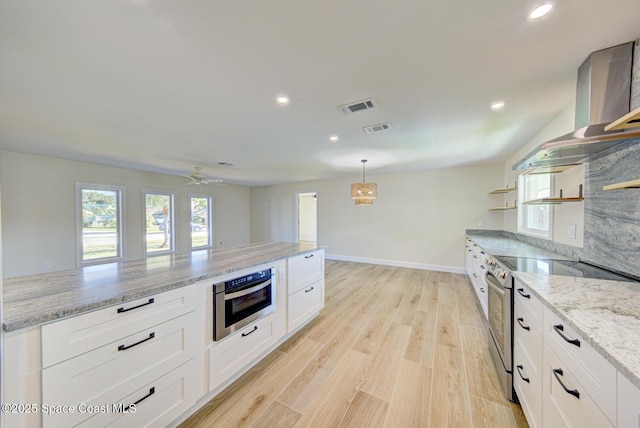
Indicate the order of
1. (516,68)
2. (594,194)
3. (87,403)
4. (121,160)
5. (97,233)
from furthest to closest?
(97,233) < (121,160) < (594,194) < (516,68) < (87,403)

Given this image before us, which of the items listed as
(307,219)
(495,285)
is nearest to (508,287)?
(495,285)

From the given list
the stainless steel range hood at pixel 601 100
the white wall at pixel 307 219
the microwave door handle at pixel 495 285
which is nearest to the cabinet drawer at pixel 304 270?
the microwave door handle at pixel 495 285

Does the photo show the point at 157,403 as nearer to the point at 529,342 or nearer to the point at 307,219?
the point at 529,342

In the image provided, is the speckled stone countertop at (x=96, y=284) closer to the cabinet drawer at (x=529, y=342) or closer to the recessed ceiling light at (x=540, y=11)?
the cabinet drawer at (x=529, y=342)

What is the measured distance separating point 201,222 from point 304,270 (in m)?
5.74

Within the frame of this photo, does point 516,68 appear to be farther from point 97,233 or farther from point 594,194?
point 97,233

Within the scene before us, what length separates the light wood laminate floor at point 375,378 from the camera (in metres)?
1.58

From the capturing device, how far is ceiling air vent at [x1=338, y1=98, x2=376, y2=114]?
86.2 inches

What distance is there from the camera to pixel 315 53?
1.55 metres

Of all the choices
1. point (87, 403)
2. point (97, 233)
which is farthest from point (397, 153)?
point (97, 233)

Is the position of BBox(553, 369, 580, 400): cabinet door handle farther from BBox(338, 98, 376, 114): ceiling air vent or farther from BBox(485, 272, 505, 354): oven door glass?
BBox(338, 98, 376, 114): ceiling air vent

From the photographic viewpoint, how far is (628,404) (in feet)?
2.30

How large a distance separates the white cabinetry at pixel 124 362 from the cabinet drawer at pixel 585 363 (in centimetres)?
194

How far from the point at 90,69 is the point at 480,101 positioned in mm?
3186
